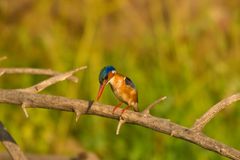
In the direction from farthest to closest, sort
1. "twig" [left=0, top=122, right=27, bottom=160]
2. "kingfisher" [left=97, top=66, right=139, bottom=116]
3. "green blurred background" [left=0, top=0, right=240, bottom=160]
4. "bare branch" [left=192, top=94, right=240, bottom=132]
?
"green blurred background" [left=0, top=0, right=240, bottom=160]
"twig" [left=0, top=122, right=27, bottom=160]
"bare branch" [left=192, top=94, right=240, bottom=132]
"kingfisher" [left=97, top=66, right=139, bottom=116]

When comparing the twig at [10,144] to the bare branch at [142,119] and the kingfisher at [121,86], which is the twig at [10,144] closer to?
the bare branch at [142,119]

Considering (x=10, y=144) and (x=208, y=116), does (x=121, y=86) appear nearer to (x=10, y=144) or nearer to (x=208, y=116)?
(x=208, y=116)

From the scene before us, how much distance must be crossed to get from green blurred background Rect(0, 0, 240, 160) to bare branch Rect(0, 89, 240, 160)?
3.07 metres

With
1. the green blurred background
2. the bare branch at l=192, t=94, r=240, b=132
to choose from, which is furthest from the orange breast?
the green blurred background

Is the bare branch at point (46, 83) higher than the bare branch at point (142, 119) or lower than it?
higher

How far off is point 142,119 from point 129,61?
16.4 ft

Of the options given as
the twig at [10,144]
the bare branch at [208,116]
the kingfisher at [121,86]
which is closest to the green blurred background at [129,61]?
the twig at [10,144]

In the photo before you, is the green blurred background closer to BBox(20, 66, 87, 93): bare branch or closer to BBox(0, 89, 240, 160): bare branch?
BBox(20, 66, 87, 93): bare branch

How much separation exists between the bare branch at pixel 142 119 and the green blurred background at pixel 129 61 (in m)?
3.07

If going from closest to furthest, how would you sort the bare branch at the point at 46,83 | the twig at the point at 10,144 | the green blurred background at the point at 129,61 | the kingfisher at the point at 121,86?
the kingfisher at the point at 121,86, the bare branch at the point at 46,83, the twig at the point at 10,144, the green blurred background at the point at 129,61

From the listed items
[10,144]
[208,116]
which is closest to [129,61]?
[10,144]

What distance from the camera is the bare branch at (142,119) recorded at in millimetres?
4781

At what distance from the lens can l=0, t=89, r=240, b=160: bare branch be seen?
4.78 m

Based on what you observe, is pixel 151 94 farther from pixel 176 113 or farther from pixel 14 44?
pixel 14 44
